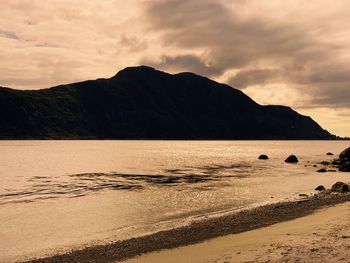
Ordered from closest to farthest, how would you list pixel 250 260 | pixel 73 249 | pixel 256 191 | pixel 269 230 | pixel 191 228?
pixel 250 260, pixel 73 249, pixel 269 230, pixel 191 228, pixel 256 191

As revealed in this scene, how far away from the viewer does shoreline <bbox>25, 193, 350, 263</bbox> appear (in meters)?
22.1

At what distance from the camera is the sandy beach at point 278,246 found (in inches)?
731

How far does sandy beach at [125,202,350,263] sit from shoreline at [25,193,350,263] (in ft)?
3.99

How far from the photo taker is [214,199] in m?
43.2

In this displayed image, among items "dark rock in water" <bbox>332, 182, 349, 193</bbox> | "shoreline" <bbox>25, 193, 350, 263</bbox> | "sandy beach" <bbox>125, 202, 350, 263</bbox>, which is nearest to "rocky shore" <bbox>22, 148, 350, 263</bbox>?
"shoreline" <bbox>25, 193, 350, 263</bbox>

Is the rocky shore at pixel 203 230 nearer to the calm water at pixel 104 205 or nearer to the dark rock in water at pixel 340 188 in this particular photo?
the calm water at pixel 104 205

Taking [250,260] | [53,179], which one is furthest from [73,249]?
[53,179]

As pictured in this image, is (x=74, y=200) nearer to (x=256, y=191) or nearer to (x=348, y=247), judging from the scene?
(x=256, y=191)

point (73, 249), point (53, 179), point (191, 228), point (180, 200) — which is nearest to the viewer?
point (73, 249)

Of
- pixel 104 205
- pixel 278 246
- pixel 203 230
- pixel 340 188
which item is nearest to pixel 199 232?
pixel 203 230

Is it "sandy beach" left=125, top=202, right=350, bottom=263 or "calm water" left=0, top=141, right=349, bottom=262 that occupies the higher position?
"sandy beach" left=125, top=202, right=350, bottom=263

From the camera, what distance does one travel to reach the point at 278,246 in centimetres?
2091

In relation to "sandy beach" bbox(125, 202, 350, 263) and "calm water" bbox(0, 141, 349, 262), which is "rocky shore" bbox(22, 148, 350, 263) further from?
"calm water" bbox(0, 141, 349, 262)

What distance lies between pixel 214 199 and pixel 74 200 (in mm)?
16277
